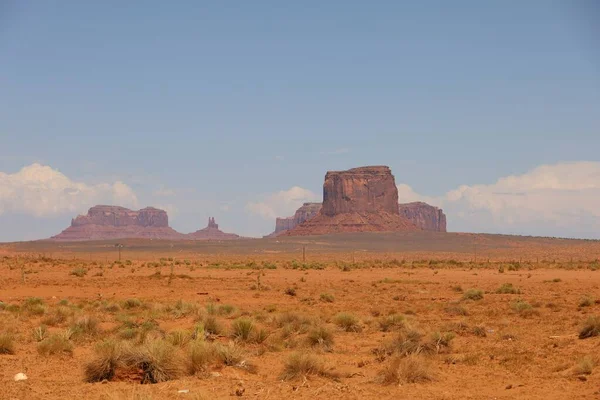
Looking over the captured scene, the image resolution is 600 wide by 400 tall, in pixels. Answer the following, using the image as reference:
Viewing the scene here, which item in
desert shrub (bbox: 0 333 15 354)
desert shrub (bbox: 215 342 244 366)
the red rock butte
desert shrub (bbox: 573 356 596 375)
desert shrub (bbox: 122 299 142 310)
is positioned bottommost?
desert shrub (bbox: 122 299 142 310)

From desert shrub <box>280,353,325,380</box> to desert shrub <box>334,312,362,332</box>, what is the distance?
274 inches

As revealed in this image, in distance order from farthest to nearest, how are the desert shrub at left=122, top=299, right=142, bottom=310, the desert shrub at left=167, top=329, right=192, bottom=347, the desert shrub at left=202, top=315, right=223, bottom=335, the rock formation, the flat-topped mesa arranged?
1. the flat-topped mesa
2. the rock formation
3. the desert shrub at left=122, top=299, right=142, bottom=310
4. the desert shrub at left=202, top=315, right=223, bottom=335
5. the desert shrub at left=167, top=329, right=192, bottom=347

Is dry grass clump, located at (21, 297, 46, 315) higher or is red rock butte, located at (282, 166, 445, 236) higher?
red rock butte, located at (282, 166, 445, 236)

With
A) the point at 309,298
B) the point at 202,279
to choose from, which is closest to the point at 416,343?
the point at 309,298

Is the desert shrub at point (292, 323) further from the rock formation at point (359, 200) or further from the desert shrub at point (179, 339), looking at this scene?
the rock formation at point (359, 200)

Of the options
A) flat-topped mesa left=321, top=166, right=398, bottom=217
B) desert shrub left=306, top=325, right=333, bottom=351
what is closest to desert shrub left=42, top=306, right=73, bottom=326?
desert shrub left=306, top=325, right=333, bottom=351

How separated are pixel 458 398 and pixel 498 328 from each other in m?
8.93

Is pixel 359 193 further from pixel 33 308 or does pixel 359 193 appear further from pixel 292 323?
pixel 292 323

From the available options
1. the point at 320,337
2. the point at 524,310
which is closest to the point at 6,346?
the point at 320,337

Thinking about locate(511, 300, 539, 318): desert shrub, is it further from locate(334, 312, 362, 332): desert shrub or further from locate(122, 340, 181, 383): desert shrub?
locate(122, 340, 181, 383): desert shrub

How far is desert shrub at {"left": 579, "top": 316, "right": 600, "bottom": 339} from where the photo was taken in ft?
50.4

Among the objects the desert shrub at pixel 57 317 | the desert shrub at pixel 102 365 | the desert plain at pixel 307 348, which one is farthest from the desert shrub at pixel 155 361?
the desert shrub at pixel 57 317

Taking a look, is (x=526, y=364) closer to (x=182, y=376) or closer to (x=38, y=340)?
(x=182, y=376)

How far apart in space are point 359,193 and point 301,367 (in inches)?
7027
